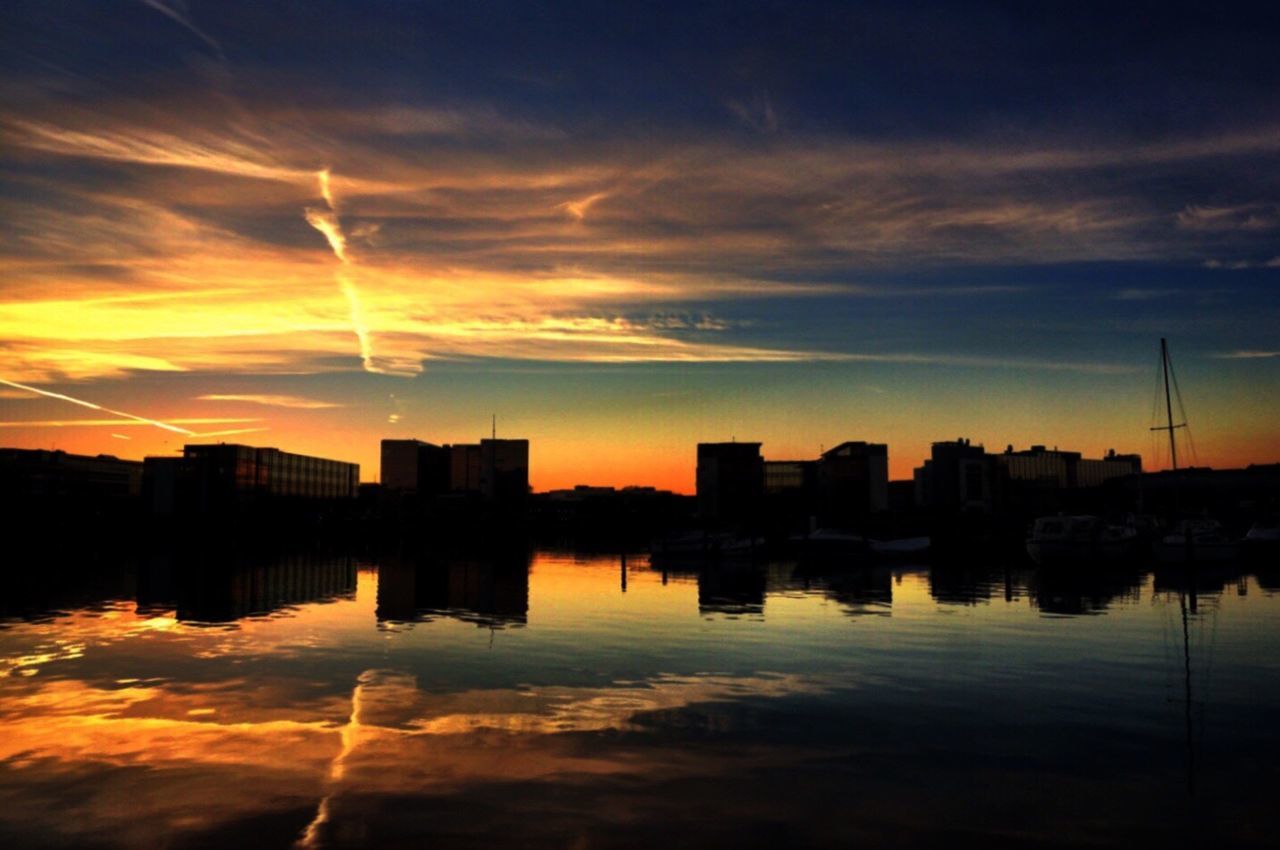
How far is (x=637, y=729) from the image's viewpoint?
93.1 feet

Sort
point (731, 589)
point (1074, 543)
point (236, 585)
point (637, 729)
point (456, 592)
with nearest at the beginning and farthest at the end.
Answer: point (637, 729) < point (456, 592) < point (731, 589) < point (236, 585) < point (1074, 543)

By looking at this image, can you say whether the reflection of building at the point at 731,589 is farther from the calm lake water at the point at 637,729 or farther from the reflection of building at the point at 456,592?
the reflection of building at the point at 456,592

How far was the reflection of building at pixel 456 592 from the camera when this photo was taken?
61.3 meters

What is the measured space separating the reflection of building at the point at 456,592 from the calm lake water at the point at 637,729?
51.7 inches

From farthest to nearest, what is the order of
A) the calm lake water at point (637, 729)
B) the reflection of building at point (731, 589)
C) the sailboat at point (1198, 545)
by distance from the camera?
the sailboat at point (1198, 545) < the reflection of building at point (731, 589) < the calm lake water at point (637, 729)

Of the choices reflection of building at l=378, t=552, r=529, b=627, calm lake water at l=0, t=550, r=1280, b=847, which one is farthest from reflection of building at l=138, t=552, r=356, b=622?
calm lake water at l=0, t=550, r=1280, b=847

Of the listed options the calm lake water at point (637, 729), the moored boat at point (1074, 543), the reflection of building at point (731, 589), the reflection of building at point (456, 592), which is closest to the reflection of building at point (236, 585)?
the reflection of building at point (456, 592)

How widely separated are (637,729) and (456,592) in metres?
54.7

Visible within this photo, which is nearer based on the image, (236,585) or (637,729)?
(637,729)

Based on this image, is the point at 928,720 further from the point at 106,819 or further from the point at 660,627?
the point at 660,627

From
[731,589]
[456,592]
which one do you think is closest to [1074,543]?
[731,589]

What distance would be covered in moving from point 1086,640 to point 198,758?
39.7 metres

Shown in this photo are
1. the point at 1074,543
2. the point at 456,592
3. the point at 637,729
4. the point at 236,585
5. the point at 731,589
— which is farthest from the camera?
the point at 1074,543

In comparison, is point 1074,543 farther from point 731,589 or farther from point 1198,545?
point 731,589
